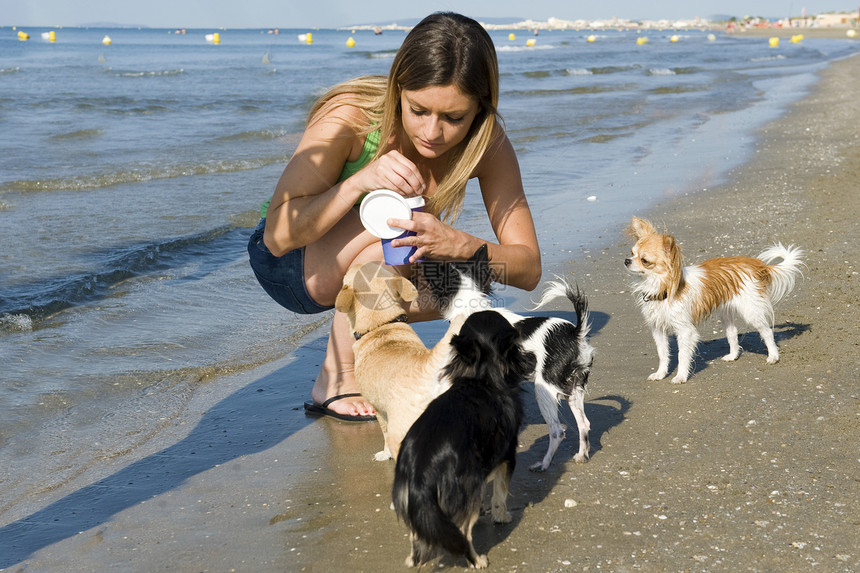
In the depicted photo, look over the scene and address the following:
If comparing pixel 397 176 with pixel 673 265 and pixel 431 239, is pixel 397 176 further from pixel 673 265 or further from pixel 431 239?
pixel 673 265

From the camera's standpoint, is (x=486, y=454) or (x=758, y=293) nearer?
(x=486, y=454)

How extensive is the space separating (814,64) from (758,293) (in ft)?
116

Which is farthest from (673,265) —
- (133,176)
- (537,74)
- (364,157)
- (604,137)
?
(537,74)

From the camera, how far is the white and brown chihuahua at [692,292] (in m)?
4.25

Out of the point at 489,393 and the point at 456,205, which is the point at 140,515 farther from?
the point at 456,205

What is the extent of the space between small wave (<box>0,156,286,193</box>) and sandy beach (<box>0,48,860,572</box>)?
7.00m

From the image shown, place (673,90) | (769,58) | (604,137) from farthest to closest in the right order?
(769,58) < (673,90) < (604,137)

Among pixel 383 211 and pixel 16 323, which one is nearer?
pixel 383 211

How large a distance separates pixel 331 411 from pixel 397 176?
59.1 inches

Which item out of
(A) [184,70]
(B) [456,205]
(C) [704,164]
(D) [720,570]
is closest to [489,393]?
(D) [720,570]

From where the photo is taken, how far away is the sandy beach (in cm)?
267

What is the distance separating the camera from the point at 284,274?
399cm

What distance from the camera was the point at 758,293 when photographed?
4.39 meters

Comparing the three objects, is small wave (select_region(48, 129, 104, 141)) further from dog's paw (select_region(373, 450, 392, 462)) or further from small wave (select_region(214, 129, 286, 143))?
dog's paw (select_region(373, 450, 392, 462))
